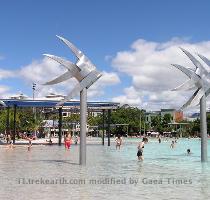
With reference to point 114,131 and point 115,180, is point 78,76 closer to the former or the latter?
point 115,180

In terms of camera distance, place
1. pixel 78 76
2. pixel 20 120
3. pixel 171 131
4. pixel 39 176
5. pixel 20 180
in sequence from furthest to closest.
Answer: pixel 171 131 → pixel 20 120 → pixel 78 76 → pixel 39 176 → pixel 20 180

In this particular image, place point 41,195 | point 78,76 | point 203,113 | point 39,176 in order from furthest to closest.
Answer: point 203,113, point 78,76, point 39,176, point 41,195

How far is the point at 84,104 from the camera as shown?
2233 cm

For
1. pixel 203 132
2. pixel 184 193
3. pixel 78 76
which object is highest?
pixel 78 76

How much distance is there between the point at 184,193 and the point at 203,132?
39.5 feet

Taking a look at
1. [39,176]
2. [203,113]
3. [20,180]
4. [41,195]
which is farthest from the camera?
[203,113]

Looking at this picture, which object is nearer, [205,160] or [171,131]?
[205,160]

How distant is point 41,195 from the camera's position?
491 inches

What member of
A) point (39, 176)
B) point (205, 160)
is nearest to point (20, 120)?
point (205, 160)

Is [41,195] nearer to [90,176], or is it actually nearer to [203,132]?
[90,176]

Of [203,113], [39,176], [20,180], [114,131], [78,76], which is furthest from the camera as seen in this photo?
[114,131]

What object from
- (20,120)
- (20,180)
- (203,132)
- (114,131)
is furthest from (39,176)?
(114,131)

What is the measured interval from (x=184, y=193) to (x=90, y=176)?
5240 millimetres

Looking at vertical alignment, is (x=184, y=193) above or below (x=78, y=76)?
below
